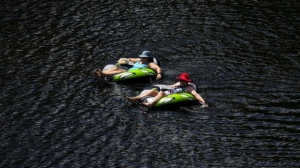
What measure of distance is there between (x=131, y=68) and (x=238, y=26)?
925 cm

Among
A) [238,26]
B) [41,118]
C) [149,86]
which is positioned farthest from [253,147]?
[238,26]

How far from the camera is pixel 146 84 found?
98.7ft

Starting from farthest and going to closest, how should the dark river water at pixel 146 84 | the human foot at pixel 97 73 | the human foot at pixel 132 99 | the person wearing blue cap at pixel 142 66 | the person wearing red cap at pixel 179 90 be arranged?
the person wearing blue cap at pixel 142 66 < the human foot at pixel 97 73 < the human foot at pixel 132 99 < the person wearing red cap at pixel 179 90 < the dark river water at pixel 146 84

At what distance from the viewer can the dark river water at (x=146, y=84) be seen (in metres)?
23.1

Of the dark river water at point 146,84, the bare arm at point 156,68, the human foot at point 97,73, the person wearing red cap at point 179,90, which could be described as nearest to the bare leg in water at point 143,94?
the person wearing red cap at point 179,90

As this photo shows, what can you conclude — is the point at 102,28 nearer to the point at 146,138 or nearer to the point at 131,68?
the point at 131,68

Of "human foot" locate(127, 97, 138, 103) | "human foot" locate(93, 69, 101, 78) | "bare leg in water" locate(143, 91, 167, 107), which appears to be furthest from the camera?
"human foot" locate(93, 69, 101, 78)

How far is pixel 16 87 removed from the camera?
1171 inches

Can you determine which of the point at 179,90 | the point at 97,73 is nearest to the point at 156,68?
the point at 97,73

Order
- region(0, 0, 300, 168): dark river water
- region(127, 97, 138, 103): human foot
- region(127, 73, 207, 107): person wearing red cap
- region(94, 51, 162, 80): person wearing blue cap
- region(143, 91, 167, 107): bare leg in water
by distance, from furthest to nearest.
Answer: region(94, 51, 162, 80): person wearing blue cap, region(127, 97, 138, 103): human foot, region(127, 73, 207, 107): person wearing red cap, region(143, 91, 167, 107): bare leg in water, region(0, 0, 300, 168): dark river water

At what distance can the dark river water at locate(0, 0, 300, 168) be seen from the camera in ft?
75.7

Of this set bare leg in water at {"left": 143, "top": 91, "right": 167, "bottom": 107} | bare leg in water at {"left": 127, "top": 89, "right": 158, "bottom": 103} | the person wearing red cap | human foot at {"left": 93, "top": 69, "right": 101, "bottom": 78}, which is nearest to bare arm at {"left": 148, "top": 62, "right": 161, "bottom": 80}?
the person wearing red cap

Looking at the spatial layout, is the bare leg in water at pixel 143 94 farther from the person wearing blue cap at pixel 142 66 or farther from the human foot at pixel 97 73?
the human foot at pixel 97 73

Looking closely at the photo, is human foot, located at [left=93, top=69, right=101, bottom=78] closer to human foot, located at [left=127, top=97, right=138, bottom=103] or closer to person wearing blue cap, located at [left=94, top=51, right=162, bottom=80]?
person wearing blue cap, located at [left=94, top=51, right=162, bottom=80]
